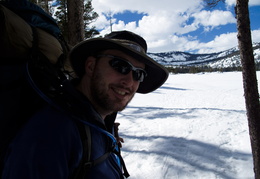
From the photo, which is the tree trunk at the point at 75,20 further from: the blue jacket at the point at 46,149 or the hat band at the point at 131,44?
the blue jacket at the point at 46,149

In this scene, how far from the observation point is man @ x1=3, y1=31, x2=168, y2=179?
788mm

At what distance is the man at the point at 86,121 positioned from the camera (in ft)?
2.59

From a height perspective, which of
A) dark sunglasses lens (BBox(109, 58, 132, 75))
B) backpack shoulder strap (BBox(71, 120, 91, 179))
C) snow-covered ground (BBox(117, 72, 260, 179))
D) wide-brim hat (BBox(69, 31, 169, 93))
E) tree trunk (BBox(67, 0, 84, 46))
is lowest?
Result: snow-covered ground (BBox(117, 72, 260, 179))

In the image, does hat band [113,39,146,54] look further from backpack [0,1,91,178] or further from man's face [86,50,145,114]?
backpack [0,1,91,178]

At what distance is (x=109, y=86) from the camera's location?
1366mm

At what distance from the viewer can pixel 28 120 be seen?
2.84 ft

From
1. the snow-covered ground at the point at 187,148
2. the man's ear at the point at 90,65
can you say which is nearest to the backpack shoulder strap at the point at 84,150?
the man's ear at the point at 90,65

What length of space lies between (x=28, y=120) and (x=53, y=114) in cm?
12

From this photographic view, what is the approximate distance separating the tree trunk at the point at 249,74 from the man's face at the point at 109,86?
2516mm

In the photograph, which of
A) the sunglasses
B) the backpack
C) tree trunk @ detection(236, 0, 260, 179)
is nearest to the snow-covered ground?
tree trunk @ detection(236, 0, 260, 179)

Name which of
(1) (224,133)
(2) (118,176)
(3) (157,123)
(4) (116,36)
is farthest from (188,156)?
(4) (116,36)

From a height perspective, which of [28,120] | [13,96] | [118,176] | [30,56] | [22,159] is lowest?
[118,176]

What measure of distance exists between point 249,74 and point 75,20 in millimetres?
3155

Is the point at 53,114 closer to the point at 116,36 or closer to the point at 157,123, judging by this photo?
the point at 116,36
